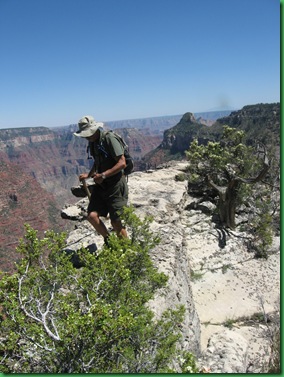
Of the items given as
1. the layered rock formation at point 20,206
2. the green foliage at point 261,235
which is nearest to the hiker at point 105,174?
the green foliage at point 261,235

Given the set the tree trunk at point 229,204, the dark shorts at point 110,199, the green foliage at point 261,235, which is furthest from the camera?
the tree trunk at point 229,204

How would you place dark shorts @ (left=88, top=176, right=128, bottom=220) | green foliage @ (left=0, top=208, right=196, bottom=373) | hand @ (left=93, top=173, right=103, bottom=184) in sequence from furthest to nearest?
dark shorts @ (left=88, top=176, right=128, bottom=220) < hand @ (left=93, top=173, right=103, bottom=184) < green foliage @ (left=0, top=208, right=196, bottom=373)

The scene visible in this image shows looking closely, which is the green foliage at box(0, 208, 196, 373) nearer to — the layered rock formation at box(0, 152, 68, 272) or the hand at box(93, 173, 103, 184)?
the hand at box(93, 173, 103, 184)

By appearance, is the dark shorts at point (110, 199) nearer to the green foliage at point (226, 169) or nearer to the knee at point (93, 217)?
the knee at point (93, 217)

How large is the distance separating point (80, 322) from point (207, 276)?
594 centimetres

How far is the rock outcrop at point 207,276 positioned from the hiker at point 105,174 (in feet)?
3.08

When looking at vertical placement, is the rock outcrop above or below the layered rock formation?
above

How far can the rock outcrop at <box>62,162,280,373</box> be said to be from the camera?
4.80 meters

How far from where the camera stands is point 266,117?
7356cm

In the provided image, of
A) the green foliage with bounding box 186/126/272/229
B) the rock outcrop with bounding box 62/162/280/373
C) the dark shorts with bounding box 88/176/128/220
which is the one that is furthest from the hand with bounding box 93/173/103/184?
the green foliage with bounding box 186/126/272/229

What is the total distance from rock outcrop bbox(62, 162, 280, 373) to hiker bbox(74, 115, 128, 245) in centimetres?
94

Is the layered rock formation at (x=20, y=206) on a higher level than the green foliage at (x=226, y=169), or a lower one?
lower

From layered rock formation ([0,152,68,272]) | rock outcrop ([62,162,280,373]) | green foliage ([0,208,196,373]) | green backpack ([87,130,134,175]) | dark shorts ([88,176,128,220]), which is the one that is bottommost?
layered rock formation ([0,152,68,272])

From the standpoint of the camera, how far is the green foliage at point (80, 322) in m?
2.59
